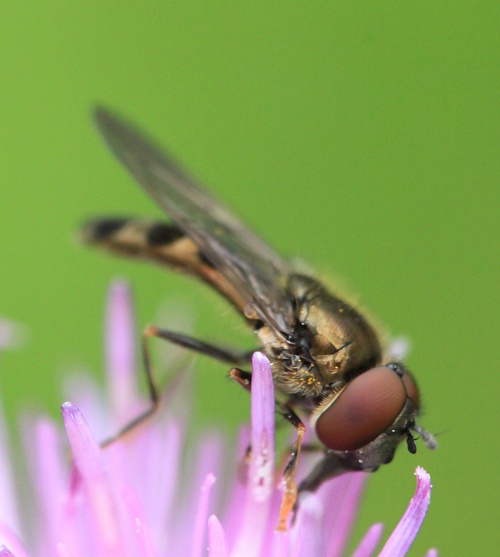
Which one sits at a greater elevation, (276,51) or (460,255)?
(276,51)

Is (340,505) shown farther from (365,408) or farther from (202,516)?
(365,408)

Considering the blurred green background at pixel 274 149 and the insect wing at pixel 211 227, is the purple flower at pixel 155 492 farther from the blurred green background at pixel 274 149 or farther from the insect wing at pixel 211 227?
the blurred green background at pixel 274 149

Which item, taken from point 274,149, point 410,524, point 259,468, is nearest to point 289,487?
point 259,468

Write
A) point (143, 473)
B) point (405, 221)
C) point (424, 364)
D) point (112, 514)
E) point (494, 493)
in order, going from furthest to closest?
point (405, 221) → point (424, 364) → point (494, 493) → point (143, 473) → point (112, 514)

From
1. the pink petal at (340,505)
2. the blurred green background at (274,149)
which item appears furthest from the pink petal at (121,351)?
the blurred green background at (274,149)

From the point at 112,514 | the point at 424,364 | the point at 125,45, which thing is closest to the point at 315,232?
the point at 424,364

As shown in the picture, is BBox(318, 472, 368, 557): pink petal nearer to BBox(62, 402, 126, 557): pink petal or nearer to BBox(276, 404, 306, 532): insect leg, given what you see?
BBox(276, 404, 306, 532): insect leg

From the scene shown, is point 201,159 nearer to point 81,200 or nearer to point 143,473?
point 81,200
